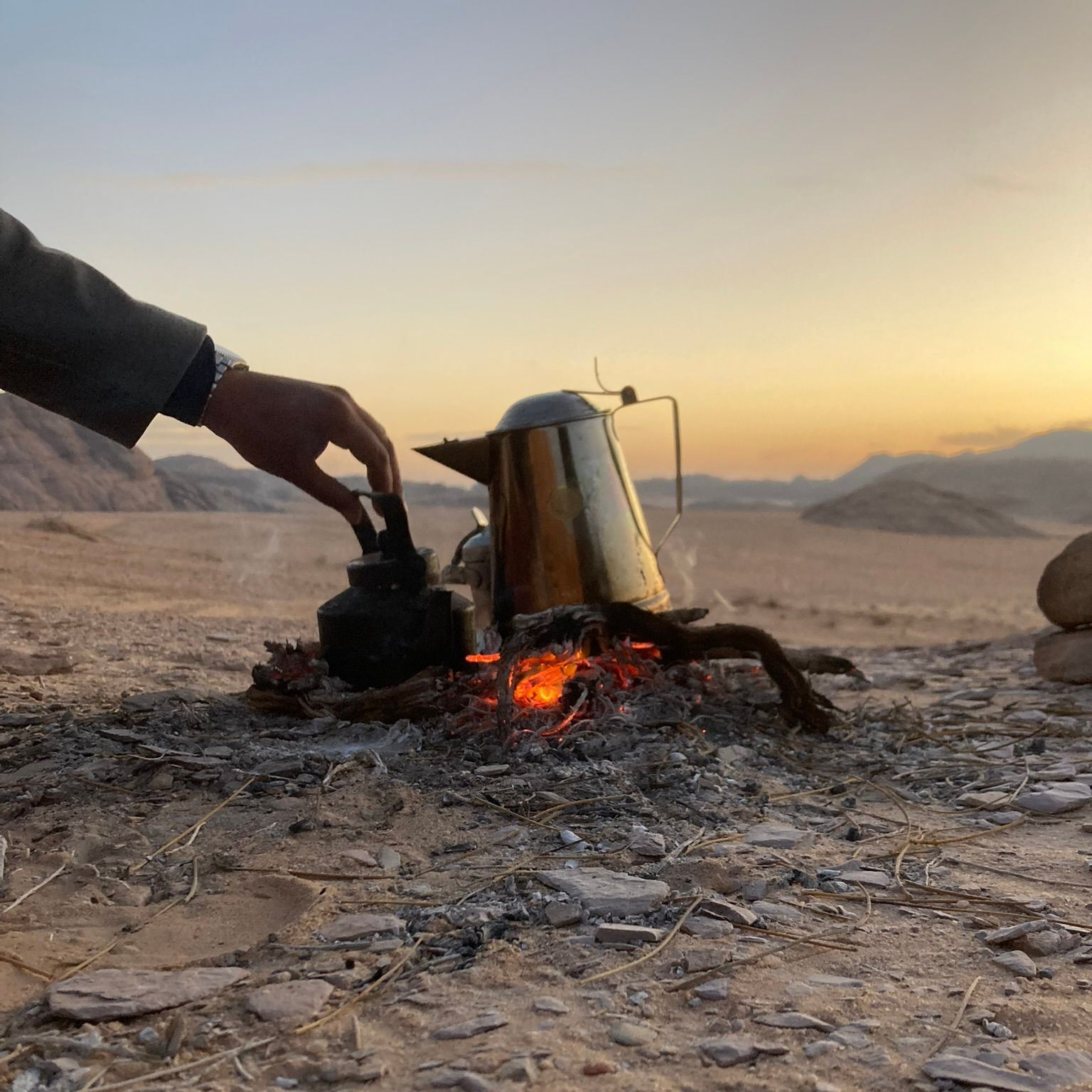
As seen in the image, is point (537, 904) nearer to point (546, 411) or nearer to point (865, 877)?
point (865, 877)

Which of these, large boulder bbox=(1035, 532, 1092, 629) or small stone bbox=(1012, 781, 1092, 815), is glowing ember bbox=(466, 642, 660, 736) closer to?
small stone bbox=(1012, 781, 1092, 815)

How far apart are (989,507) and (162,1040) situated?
1259 inches

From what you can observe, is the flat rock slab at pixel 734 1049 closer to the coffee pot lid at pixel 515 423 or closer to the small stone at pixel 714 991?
the small stone at pixel 714 991

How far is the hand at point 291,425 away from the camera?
2199mm

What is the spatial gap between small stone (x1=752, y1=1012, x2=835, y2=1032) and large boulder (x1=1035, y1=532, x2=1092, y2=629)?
13.1ft

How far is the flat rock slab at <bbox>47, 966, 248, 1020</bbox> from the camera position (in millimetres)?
1516

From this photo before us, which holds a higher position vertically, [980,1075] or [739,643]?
[739,643]

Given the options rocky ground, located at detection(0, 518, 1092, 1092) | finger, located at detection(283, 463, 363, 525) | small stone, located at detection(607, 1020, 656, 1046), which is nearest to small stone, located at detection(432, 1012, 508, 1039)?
rocky ground, located at detection(0, 518, 1092, 1092)

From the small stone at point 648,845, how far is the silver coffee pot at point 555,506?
4.75ft

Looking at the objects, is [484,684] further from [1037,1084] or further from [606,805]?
[1037,1084]

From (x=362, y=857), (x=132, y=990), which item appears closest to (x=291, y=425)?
(x=362, y=857)

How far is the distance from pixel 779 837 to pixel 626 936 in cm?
75

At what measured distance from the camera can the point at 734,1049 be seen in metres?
1.40

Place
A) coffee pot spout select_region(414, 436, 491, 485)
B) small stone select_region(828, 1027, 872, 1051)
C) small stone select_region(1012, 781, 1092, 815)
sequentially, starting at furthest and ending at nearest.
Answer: coffee pot spout select_region(414, 436, 491, 485) → small stone select_region(1012, 781, 1092, 815) → small stone select_region(828, 1027, 872, 1051)
